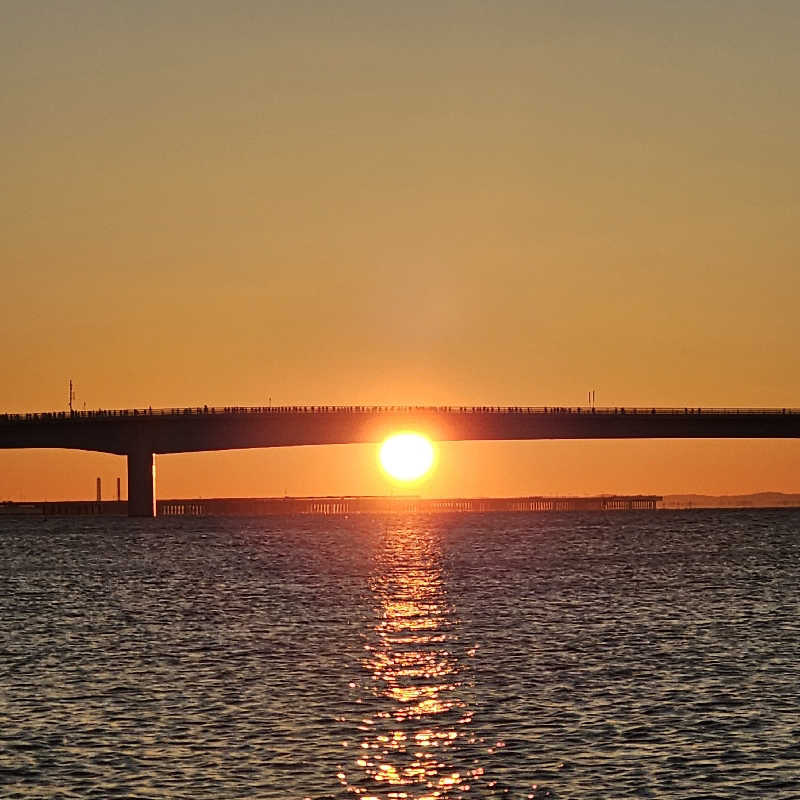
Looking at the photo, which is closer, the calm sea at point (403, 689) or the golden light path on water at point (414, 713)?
the golden light path on water at point (414, 713)

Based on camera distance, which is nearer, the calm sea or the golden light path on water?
the golden light path on water

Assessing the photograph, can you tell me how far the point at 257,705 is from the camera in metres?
46.9

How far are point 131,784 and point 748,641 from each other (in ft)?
108

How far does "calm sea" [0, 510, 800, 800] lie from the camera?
37.1 m

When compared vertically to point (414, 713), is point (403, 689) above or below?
above

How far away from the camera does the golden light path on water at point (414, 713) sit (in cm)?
3650

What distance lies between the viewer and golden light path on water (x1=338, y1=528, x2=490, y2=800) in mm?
36500

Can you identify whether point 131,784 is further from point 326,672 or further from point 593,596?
point 593,596

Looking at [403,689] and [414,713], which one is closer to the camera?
[414,713]

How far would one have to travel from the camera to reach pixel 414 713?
45562 millimetres

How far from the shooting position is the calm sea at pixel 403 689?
122ft

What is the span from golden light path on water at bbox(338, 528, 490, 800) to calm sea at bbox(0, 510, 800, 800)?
13cm

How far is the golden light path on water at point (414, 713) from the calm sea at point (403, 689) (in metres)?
0.13

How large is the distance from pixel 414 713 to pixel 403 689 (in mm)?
4762
